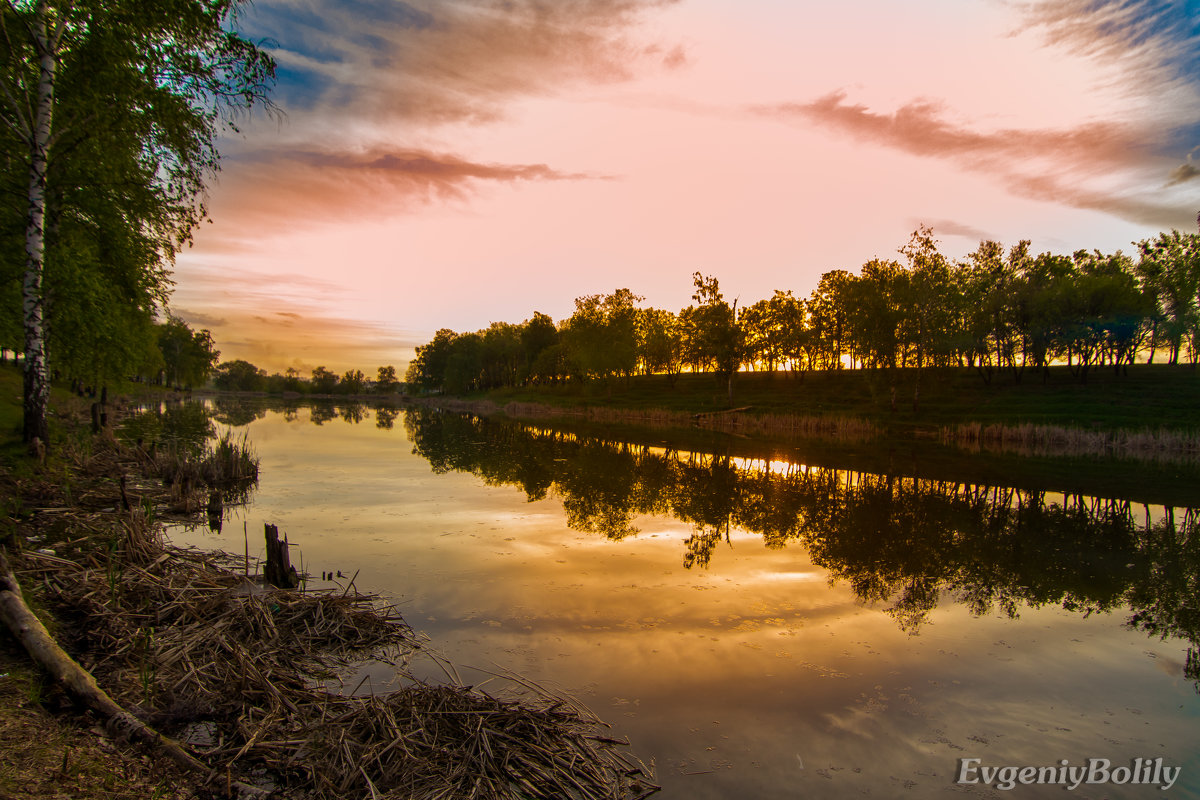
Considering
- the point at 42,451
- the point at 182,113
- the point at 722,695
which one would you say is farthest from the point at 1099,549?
the point at 182,113

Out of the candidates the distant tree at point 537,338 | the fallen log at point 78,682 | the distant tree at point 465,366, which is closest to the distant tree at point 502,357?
the distant tree at point 465,366

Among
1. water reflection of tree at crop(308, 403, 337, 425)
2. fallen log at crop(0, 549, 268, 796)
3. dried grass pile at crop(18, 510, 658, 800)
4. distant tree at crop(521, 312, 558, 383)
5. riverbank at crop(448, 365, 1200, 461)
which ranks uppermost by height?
distant tree at crop(521, 312, 558, 383)

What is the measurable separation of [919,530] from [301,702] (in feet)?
51.7

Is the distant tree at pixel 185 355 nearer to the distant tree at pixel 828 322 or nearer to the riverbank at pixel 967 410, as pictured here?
the riverbank at pixel 967 410

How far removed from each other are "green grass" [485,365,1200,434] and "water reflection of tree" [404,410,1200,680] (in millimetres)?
32146

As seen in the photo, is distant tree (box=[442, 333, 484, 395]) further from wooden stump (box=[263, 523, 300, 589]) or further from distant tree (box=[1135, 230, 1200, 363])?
wooden stump (box=[263, 523, 300, 589])

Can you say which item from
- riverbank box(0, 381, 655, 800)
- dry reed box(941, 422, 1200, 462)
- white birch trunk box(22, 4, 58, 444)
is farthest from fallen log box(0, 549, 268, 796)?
dry reed box(941, 422, 1200, 462)

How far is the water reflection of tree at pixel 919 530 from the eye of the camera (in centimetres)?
1123

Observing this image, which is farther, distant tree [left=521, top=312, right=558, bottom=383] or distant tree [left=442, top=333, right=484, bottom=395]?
distant tree [left=442, top=333, right=484, bottom=395]

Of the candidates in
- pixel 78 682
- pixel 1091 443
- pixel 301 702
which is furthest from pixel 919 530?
pixel 1091 443

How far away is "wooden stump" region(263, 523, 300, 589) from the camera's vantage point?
989cm

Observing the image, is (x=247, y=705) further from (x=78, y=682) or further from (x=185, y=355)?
(x=185, y=355)

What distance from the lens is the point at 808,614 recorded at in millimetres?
10109

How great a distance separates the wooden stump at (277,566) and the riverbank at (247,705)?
43 cm
